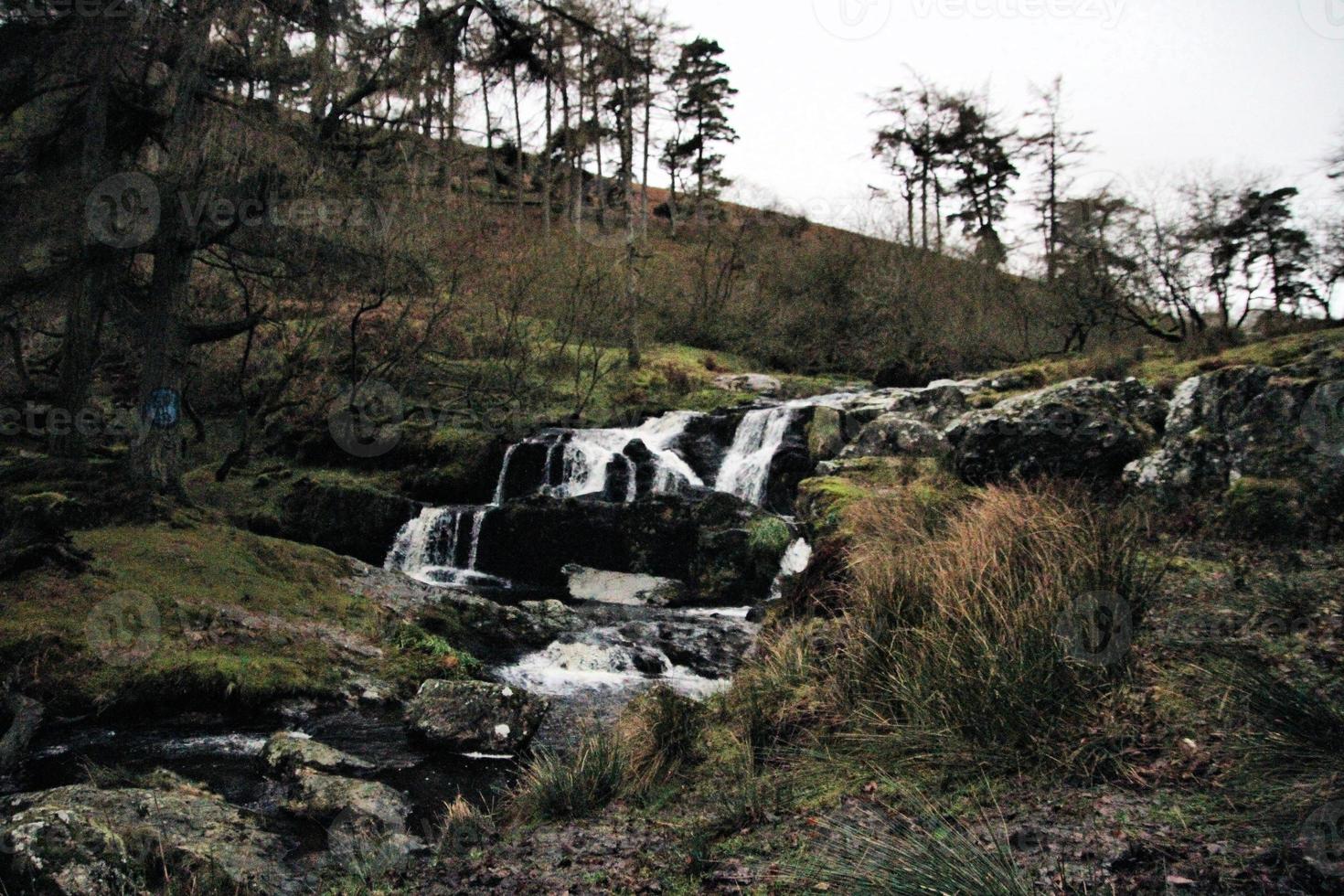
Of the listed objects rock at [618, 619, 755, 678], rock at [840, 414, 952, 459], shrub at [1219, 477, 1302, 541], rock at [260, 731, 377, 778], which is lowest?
rock at [618, 619, 755, 678]

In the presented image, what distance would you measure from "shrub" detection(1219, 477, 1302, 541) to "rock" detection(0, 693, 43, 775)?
9524 mm

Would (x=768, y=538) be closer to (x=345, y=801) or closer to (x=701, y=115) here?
(x=345, y=801)

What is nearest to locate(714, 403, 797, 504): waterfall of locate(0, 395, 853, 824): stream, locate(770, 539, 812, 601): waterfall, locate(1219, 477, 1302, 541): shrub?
locate(0, 395, 853, 824): stream

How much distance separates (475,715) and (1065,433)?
21.8ft

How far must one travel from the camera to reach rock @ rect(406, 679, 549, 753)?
252 inches

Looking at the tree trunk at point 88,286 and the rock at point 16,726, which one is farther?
the tree trunk at point 88,286

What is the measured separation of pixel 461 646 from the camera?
9180 millimetres

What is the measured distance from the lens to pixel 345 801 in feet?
16.6

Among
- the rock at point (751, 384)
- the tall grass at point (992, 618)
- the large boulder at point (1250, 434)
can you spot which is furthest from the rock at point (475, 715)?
the rock at point (751, 384)

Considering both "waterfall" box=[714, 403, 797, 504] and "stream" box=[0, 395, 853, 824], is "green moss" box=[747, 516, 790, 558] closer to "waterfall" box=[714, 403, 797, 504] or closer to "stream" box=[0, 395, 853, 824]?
"stream" box=[0, 395, 853, 824]

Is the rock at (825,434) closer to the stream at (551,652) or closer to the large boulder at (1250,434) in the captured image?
the stream at (551,652)

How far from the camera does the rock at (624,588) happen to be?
42.1 feet

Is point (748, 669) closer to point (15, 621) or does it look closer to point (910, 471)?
point (910, 471)

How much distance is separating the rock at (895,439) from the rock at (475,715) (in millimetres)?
7518
